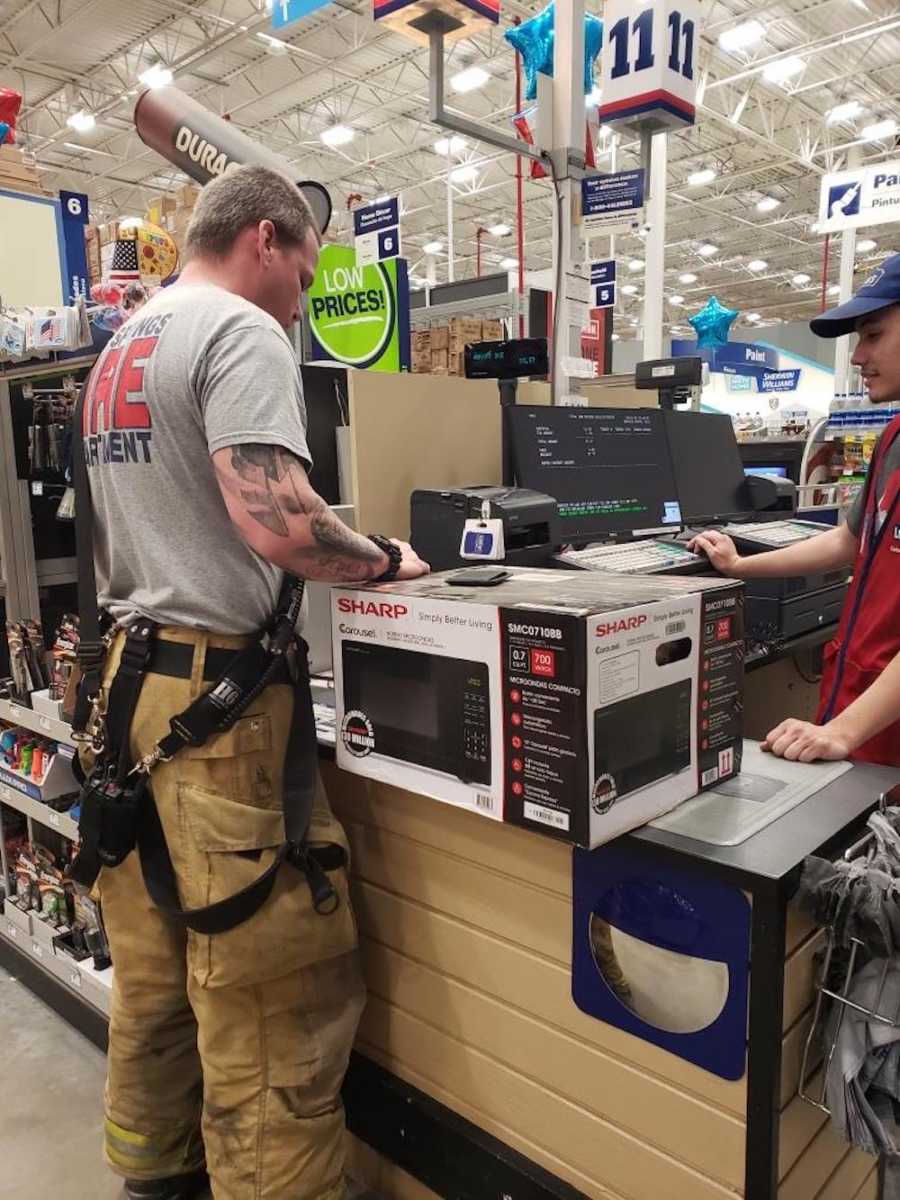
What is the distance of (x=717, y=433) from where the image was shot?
3.05 metres

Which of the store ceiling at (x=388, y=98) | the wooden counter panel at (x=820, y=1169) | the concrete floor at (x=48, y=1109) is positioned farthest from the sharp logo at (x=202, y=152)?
the store ceiling at (x=388, y=98)

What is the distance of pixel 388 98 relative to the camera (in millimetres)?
10062

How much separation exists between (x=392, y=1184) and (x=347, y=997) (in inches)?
20.9

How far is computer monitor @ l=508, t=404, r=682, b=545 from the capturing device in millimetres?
2391

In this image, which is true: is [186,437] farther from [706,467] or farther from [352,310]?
[706,467]

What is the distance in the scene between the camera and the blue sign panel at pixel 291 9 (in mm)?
4141

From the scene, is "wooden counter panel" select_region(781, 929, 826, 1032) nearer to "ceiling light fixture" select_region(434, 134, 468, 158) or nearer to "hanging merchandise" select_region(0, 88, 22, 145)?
"hanging merchandise" select_region(0, 88, 22, 145)

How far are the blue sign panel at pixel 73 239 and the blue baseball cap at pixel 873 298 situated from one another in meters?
2.65

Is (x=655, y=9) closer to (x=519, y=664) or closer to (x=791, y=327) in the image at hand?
(x=519, y=664)

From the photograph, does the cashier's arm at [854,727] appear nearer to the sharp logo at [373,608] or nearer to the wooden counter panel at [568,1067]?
the wooden counter panel at [568,1067]

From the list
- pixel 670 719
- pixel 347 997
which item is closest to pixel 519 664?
pixel 670 719

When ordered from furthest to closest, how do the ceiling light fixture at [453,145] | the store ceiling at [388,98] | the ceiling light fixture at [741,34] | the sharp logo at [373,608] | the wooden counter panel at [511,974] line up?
the ceiling light fixture at [453,145] < the store ceiling at [388,98] < the ceiling light fixture at [741,34] < the sharp logo at [373,608] < the wooden counter panel at [511,974]

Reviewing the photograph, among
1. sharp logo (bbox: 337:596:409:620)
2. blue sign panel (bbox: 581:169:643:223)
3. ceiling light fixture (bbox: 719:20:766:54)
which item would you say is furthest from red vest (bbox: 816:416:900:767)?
ceiling light fixture (bbox: 719:20:766:54)

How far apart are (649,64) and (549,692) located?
101 inches
